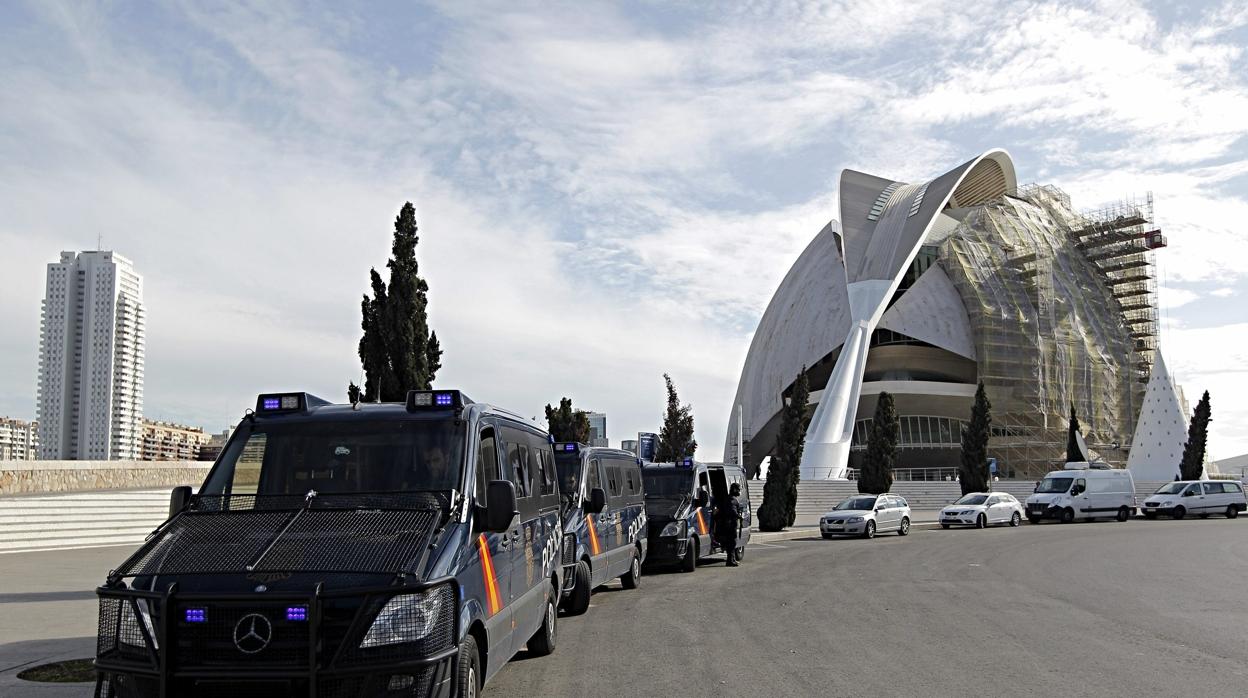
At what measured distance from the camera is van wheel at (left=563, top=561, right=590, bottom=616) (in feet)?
40.1

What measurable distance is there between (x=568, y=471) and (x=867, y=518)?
1838cm

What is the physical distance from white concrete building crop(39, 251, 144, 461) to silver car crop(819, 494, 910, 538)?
6814 cm

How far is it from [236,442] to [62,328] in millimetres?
83621

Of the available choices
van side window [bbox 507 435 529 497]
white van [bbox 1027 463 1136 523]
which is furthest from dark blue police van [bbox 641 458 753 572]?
white van [bbox 1027 463 1136 523]

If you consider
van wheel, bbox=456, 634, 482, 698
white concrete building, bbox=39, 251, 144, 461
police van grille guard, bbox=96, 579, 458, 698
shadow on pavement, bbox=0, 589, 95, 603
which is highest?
white concrete building, bbox=39, 251, 144, 461

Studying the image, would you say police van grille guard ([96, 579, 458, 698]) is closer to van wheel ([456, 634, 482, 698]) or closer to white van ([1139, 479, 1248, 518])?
van wheel ([456, 634, 482, 698])

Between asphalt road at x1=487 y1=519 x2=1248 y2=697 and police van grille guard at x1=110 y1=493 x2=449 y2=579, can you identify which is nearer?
police van grille guard at x1=110 y1=493 x2=449 y2=579

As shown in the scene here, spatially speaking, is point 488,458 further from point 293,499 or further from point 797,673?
Result: point 797,673

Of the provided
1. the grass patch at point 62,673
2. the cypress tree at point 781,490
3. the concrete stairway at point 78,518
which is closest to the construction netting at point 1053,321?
the cypress tree at point 781,490

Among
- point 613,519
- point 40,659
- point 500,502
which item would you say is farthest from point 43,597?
point 500,502

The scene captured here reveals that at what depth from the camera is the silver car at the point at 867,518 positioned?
29.7 m

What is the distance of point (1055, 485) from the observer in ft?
127

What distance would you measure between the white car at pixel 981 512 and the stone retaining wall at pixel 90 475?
24.0m

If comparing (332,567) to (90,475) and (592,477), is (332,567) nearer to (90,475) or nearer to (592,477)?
(592,477)
